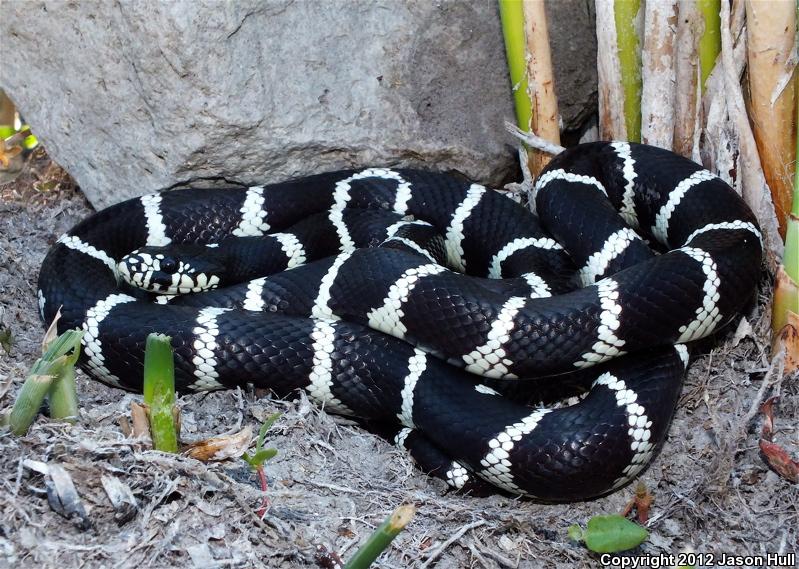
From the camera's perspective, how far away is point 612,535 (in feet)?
11.8

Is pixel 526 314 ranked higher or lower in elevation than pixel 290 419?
higher

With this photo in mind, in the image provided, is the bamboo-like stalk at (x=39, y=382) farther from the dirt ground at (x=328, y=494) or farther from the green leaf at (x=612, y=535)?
the green leaf at (x=612, y=535)

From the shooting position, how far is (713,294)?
431cm

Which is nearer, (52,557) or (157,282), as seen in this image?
(52,557)

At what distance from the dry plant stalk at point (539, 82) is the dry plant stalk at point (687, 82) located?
2.50ft

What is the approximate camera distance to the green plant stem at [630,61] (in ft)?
17.0

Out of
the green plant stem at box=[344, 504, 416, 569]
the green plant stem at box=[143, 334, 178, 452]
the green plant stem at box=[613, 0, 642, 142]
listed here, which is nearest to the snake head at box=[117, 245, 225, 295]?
the green plant stem at box=[143, 334, 178, 452]

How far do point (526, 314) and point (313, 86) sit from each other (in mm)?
2189

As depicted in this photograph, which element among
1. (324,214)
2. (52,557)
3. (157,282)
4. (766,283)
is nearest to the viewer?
(52,557)

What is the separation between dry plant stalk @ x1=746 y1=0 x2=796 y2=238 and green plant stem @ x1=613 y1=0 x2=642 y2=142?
0.80m

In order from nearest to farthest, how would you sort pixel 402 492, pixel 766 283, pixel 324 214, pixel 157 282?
pixel 402 492 < pixel 766 283 < pixel 157 282 < pixel 324 214

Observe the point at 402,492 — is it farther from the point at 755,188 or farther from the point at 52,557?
the point at 755,188

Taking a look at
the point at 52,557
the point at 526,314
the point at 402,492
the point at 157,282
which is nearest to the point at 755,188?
the point at 526,314

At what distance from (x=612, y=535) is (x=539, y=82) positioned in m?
2.96
